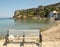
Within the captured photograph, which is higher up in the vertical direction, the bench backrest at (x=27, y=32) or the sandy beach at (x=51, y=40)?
the bench backrest at (x=27, y=32)

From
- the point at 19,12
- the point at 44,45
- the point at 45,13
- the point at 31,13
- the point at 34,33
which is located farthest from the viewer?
the point at 19,12

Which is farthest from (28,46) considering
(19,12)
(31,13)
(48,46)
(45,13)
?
(19,12)

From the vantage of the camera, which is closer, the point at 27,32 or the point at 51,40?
the point at 27,32

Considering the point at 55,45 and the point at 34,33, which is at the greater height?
the point at 34,33

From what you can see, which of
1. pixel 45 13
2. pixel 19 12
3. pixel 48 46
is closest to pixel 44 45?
pixel 48 46

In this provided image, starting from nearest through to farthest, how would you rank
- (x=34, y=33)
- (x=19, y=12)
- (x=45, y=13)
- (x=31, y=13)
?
(x=34, y=33)
(x=45, y=13)
(x=31, y=13)
(x=19, y=12)

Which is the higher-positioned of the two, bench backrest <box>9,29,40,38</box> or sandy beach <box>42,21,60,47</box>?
bench backrest <box>9,29,40,38</box>

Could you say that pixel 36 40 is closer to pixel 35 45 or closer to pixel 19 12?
pixel 35 45

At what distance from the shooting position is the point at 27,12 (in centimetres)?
14575

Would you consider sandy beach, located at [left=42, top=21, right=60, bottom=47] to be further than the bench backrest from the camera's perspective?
Yes

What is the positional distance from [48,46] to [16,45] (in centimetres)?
169

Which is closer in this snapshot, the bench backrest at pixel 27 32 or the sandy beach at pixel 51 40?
the bench backrest at pixel 27 32

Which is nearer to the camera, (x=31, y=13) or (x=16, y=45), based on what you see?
(x=16, y=45)

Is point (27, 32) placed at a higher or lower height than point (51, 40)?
higher
